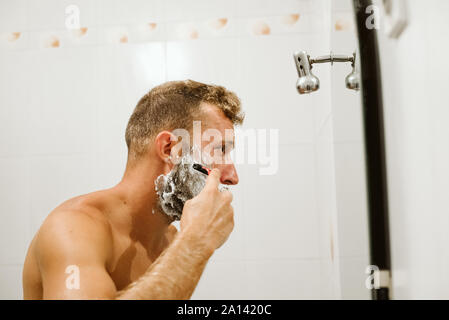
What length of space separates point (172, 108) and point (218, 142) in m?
0.12

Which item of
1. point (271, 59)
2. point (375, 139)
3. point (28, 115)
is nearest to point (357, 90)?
point (375, 139)

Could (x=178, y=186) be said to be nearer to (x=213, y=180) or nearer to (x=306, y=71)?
(x=213, y=180)

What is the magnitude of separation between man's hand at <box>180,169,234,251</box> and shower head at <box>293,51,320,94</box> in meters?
0.26

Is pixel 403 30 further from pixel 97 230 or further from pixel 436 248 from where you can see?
pixel 97 230

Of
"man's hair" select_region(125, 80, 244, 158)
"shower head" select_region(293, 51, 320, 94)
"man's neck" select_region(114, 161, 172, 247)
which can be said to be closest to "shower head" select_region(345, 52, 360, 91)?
"shower head" select_region(293, 51, 320, 94)

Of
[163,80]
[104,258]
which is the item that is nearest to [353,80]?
[163,80]

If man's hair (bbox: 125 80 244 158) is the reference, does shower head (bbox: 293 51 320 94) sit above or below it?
above

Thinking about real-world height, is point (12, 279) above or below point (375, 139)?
below

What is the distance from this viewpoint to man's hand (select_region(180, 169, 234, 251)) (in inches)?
28.0

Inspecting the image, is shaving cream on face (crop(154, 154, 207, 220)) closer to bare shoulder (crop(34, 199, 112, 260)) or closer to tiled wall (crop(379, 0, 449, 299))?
bare shoulder (crop(34, 199, 112, 260))

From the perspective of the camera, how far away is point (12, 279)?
88 centimetres

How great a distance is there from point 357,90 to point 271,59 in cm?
32

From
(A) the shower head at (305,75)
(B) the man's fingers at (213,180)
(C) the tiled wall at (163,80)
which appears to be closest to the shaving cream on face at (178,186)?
(B) the man's fingers at (213,180)

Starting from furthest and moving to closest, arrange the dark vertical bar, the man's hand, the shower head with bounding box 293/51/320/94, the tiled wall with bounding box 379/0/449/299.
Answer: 1. the shower head with bounding box 293/51/320/94
2. the man's hand
3. the dark vertical bar
4. the tiled wall with bounding box 379/0/449/299
